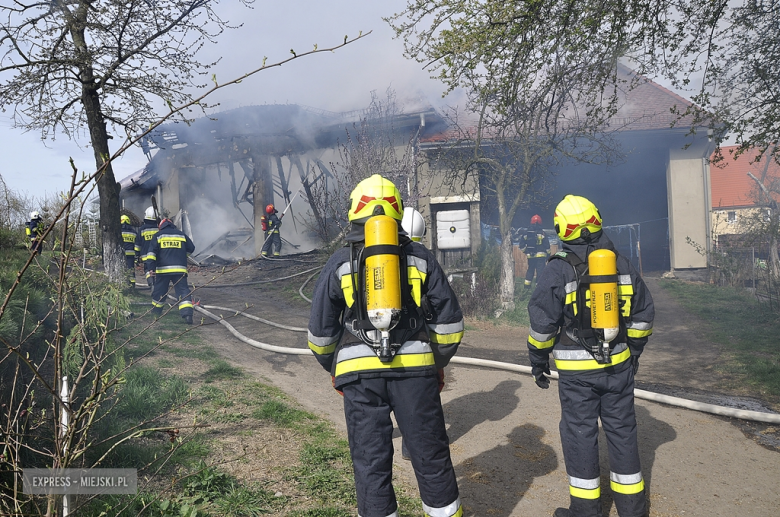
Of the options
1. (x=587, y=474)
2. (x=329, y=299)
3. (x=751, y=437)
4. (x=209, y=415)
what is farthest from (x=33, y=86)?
(x=751, y=437)

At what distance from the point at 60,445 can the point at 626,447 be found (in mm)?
2949

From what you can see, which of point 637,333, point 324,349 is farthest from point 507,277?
point 324,349

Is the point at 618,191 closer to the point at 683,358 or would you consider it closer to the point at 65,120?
the point at 683,358

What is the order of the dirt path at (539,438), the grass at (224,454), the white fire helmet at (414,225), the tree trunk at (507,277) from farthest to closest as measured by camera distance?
1. the tree trunk at (507,277)
2. the white fire helmet at (414,225)
3. the dirt path at (539,438)
4. the grass at (224,454)

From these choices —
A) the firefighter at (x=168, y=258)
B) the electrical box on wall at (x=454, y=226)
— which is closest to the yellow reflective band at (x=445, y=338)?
the firefighter at (x=168, y=258)

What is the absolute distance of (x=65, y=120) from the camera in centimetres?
913

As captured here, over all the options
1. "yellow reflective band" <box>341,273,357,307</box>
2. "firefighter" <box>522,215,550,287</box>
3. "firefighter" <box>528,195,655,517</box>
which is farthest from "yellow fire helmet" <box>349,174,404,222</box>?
"firefighter" <box>522,215,550,287</box>

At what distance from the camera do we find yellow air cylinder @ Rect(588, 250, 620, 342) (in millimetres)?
3232

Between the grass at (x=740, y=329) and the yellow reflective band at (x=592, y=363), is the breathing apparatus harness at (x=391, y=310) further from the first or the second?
the grass at (x=740, y=329)

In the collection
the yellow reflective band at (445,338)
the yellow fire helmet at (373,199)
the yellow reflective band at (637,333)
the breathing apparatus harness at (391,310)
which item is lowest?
the yellow reflective band at (637,333)

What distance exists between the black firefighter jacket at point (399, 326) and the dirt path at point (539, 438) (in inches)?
51.5

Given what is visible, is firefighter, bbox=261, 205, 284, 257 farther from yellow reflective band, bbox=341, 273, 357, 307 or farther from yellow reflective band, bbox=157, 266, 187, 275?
yellow reflective band, bbox=341, 273, 357, 307

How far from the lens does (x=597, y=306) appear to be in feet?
10.7

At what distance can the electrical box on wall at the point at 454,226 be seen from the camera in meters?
13.9
